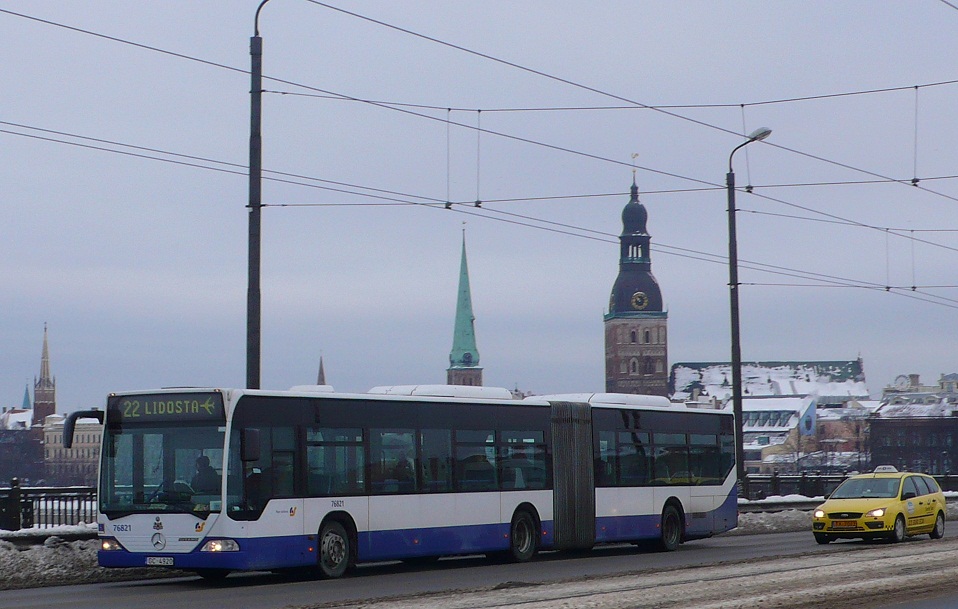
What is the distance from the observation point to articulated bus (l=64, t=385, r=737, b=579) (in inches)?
A: 698

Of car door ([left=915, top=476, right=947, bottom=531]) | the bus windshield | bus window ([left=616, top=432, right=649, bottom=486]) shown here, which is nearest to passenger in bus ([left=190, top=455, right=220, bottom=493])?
the bus windshield

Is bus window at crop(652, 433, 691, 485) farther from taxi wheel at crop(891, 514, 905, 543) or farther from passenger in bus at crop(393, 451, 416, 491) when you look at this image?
passenger in bus at crop(393, 451, 416, 491)

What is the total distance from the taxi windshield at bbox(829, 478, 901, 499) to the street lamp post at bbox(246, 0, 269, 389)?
1102cm

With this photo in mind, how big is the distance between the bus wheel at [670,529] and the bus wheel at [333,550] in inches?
305

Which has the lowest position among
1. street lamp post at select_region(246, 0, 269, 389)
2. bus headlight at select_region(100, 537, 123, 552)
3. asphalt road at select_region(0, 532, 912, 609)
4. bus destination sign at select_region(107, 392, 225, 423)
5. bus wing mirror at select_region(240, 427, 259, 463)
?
asphalt road at select_region(0, 532, 912, 609)

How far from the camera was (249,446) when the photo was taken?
693 inches

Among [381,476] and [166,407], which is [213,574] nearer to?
[166,407]

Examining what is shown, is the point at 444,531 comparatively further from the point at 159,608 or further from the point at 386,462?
the point at 159,608

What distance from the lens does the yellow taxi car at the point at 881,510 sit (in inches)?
965

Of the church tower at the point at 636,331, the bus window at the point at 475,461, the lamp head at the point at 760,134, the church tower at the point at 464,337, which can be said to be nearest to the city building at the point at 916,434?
the church tower at the point at 636,331

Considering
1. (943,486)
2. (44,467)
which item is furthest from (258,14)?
(44,467)

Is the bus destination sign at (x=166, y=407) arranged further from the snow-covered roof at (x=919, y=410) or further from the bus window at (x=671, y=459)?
the snow-covered roof at (x=919, y=410)

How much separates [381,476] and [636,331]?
174722 mm

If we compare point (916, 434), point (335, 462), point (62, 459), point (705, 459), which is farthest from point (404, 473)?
point (916, 434)
